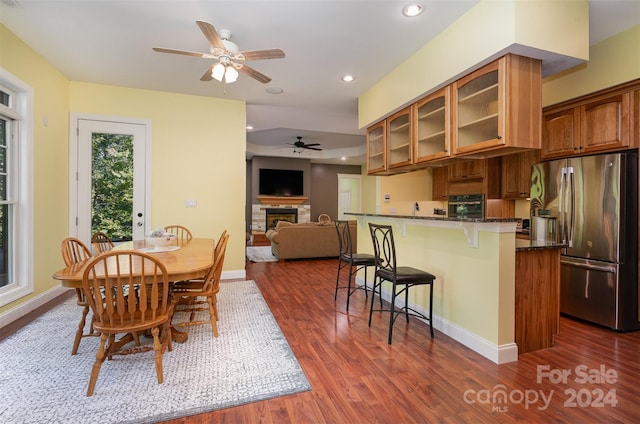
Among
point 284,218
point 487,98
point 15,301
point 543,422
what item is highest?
point 487,98

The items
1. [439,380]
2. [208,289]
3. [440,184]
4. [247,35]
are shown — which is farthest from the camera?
[440,184]

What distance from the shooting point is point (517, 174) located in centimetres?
418

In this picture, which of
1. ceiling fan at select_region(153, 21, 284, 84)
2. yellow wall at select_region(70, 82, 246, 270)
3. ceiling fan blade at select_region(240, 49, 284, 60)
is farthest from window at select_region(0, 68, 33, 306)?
ceiling fan blade at select_region(240, 49, 284, 60)

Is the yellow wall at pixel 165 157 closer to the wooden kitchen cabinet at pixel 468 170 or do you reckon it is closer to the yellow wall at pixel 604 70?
the wooden kitchen cabinet at pixel 468 170

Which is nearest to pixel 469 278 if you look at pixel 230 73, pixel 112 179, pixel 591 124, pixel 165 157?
pixel 591 124

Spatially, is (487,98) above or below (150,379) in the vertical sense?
above

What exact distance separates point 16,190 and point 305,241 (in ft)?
13.7

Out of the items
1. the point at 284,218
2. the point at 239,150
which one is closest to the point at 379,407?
the point at 239,150

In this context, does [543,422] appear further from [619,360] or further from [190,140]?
[190,140]

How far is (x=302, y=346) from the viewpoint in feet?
7.95

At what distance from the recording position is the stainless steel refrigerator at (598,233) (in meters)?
2.70

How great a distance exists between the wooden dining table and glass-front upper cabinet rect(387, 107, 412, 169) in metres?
2.31

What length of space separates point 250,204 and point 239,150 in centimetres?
518

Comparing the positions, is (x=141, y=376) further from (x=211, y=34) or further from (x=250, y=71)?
(x=250, y=71)
